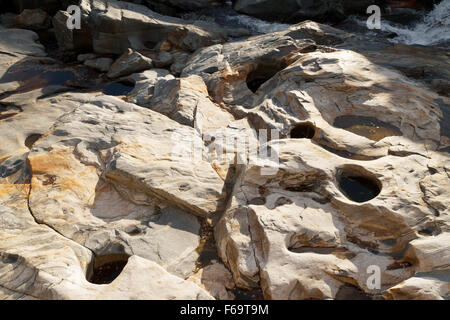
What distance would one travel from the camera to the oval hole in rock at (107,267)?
3660mm

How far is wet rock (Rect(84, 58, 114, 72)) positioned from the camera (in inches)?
325

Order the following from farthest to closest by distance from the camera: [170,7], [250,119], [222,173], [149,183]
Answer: [170,7], [250,119], [222,173], [149,183]

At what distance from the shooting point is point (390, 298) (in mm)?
3057

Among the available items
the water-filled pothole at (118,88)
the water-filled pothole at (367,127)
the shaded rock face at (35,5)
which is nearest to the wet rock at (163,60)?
the water-filled pothole at (118,88)

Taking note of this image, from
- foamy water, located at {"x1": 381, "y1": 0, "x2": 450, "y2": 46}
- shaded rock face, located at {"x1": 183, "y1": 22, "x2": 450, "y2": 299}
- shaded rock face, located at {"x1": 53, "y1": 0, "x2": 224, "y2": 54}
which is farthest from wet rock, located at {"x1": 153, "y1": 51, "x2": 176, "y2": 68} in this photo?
foamy water, located at {"x1": 381, "y1": 0, "x2": 450, "y2": 46}

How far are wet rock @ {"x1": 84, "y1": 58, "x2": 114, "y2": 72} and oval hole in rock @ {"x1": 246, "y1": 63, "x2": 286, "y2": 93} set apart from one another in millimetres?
3472

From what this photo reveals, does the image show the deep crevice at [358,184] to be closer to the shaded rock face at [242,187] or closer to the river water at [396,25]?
the shaded rock face at [242,187]

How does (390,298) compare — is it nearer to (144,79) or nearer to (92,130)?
(92,130)

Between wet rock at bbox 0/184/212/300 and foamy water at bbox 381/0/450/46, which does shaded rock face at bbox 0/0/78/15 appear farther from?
foamy water at bbox 381/0/450/46

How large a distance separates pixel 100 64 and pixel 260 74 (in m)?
3.84

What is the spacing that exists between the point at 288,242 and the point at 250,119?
8.24ft

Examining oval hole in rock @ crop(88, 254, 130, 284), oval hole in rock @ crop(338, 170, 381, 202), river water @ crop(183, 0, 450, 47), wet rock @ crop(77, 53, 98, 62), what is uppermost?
river water @ crop(183, 0, 450, 47)

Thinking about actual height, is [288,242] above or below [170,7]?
below

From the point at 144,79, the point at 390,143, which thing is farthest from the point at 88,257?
the point at 144,79
